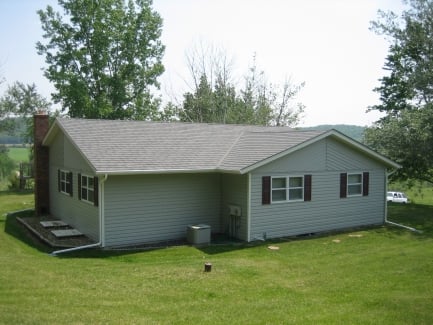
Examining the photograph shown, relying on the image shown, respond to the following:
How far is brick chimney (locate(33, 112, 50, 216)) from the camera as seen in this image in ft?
63.3

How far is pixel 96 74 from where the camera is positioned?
112 feet

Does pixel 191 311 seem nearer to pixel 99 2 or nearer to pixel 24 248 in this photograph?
pixel 24 248

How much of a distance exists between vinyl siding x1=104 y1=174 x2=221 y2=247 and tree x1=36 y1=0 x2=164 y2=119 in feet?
63.6

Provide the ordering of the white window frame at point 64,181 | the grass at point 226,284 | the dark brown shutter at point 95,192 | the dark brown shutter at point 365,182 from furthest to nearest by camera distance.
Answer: the dark brown shutter at point 365,182 → the white window frame at point 64,181 → the dark brown shutter at point 95,192 → the grass at point 226,284

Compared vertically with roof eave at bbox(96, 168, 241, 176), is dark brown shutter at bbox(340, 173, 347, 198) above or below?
below

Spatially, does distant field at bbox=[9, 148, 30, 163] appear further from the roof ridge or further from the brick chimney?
the roof ridge

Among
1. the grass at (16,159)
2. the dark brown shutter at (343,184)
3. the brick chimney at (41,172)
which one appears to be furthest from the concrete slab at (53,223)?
the grass at (16,159)

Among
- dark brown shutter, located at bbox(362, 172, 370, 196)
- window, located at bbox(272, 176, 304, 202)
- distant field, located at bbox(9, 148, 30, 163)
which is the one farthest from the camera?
distant field, located at bbox(9, 148, 30, 163)

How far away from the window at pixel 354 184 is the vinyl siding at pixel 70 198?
30.4 feet

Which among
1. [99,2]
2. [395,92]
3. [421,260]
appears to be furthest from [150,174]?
[395,92]

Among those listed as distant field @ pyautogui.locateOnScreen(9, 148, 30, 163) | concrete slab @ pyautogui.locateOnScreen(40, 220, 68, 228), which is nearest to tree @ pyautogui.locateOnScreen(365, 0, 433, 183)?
concrete slab @ pyautogui.locateOnScreen(40, 220, 68, 228)

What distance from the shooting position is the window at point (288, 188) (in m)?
15.2

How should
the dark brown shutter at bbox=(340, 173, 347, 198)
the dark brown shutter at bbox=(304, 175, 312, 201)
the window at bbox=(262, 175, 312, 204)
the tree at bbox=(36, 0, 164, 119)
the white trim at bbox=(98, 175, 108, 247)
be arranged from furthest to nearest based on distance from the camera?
the tree at bbox=(36, 0, 164, 119), the dark brown shutter at bbox=(340, 173, 347, 198), the dark brown shutter at bbox=(304, 175, 312, 201), the window at bbox=(262, 175, 312, 204), the white trim at bbox=(98, 175, 108, 247)

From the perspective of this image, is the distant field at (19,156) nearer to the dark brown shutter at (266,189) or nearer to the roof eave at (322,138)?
the dark brown shutter at (266,189)
